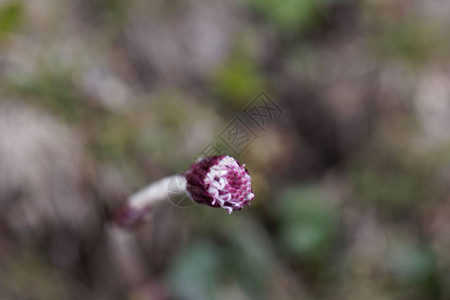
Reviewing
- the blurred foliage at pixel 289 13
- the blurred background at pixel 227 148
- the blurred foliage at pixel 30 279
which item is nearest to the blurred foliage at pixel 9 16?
the blurred background at pixel 227 148

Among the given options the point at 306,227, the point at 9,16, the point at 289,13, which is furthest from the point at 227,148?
the point at 289,13

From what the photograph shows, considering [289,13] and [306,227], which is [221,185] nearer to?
[306,227]

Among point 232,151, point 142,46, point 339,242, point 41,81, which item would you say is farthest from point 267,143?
point 41,81

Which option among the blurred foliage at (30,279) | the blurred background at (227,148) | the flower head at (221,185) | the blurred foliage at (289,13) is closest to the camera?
the flower head at (221,185)

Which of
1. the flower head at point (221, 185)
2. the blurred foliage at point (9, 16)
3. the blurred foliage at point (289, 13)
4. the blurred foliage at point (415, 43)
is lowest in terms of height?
the flower head at point (221, 185)

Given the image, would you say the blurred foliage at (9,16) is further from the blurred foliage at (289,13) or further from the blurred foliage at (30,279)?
the blurred foliage at (289,13)
